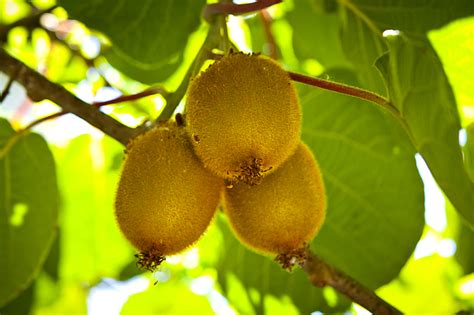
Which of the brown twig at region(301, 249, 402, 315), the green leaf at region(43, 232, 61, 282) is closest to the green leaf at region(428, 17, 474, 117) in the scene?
the brown twig at region(301, 249, 402, 315)

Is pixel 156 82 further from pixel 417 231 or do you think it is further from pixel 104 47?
pixel 417 231

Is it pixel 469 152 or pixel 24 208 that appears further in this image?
pixel 24 208

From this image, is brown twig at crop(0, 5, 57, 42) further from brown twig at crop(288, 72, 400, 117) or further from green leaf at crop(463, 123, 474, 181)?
green leaf at crop(463, 123, 474, 181)

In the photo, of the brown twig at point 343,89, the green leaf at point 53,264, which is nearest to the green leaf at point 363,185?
the brown twig at point 343,89

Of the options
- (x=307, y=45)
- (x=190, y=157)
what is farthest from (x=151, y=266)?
(x=307, y=45)

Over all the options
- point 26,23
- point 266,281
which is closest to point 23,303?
point 266,281

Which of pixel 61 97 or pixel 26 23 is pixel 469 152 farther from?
pixel 26 23
